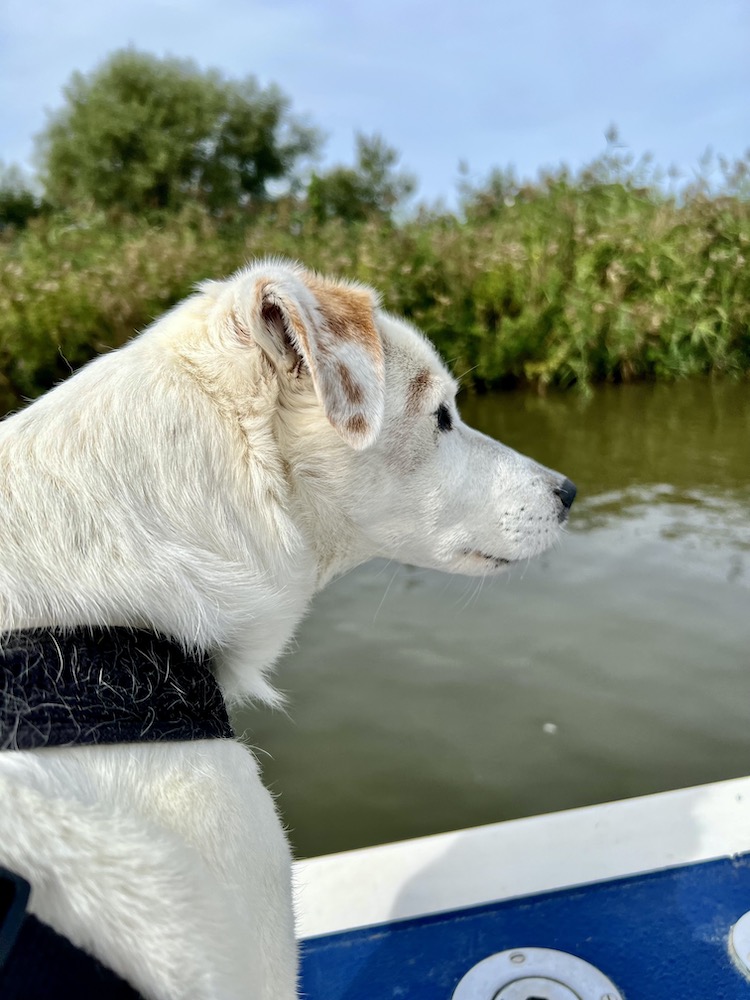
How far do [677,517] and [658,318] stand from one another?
11.3 feet

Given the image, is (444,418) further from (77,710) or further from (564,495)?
(77,710)

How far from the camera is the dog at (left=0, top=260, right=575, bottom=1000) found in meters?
0.96

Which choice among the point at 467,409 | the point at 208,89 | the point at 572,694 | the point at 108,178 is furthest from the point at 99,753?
the point at 208,89

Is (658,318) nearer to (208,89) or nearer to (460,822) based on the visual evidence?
(460,822)

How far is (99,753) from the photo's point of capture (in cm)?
100

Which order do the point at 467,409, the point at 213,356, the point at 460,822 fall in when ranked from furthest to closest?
1. the point at 467,409
2. the point at 460,822
3. the point at 213,356

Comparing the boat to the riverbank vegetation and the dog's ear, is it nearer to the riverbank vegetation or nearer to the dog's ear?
the dog's ear

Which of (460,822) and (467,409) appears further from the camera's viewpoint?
(467,409)

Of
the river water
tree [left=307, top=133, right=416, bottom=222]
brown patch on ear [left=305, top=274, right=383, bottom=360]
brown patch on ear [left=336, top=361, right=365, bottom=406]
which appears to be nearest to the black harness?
brown patch on ear [left=336, top=361, right=365, bottom=406]

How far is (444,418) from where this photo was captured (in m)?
1.81

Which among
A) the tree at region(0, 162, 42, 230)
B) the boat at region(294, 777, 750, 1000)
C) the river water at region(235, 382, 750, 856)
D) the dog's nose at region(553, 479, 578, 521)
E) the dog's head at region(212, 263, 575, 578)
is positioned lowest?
the river water at region(235, 382, 750, 856)

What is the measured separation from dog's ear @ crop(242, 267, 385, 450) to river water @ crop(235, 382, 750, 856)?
1.27m

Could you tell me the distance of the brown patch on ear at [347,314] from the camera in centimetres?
149

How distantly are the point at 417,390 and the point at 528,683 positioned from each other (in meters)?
2.23
